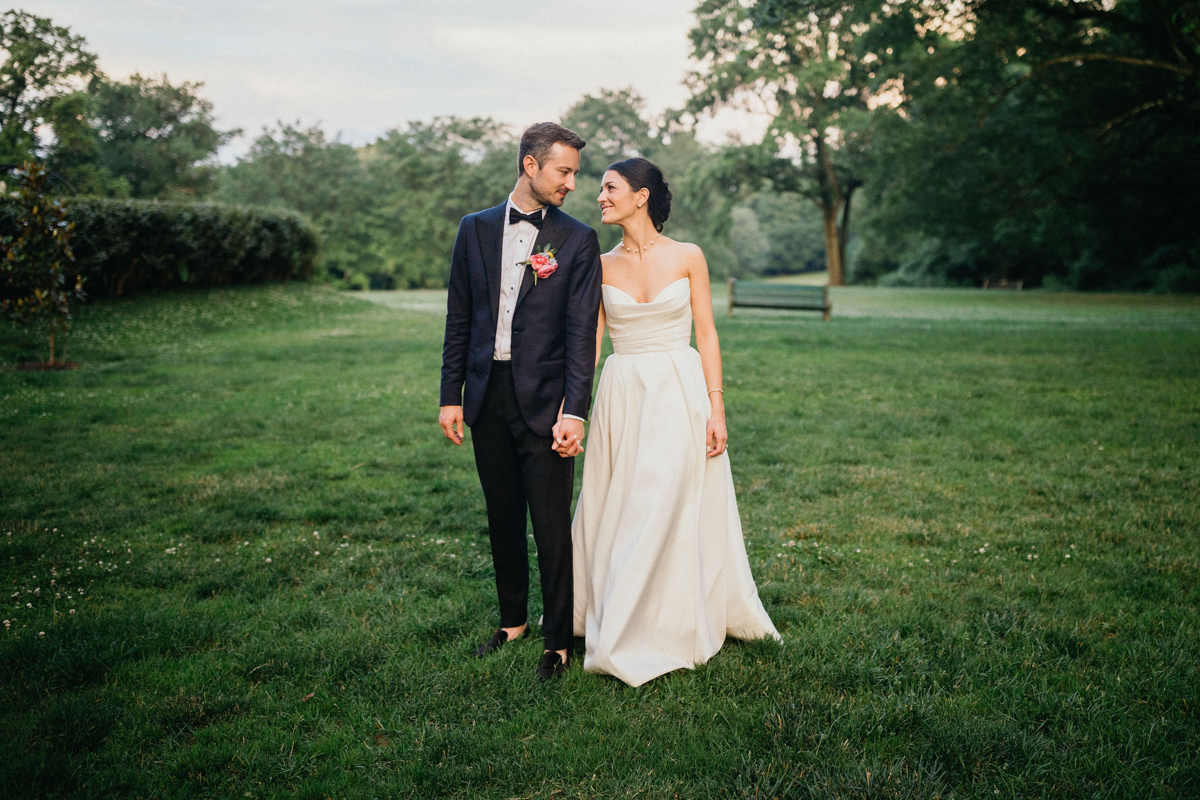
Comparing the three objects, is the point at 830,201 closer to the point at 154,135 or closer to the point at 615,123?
the point at 615,123

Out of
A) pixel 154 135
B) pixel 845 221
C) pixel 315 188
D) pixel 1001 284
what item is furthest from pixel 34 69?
pixel 1001 284

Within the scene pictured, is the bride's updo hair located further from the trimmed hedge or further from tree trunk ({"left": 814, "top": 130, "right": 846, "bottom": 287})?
tree trunk ({"left": 814, "top": 130, "right": 846, "bottom": 287})

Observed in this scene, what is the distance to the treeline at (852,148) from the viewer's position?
65.8ft

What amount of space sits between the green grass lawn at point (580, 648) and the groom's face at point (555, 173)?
2107 millimetres

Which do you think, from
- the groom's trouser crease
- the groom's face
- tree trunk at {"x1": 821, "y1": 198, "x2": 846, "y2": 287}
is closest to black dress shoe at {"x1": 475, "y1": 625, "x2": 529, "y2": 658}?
the groom's trouser crease

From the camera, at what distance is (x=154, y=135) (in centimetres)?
4600

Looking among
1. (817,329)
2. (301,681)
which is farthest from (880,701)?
(817,329)

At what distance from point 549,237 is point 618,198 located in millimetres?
393

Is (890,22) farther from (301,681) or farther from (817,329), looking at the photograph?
(301,681)

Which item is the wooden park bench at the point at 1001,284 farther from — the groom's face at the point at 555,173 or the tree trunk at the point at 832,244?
the groom's face at the point at 555,173

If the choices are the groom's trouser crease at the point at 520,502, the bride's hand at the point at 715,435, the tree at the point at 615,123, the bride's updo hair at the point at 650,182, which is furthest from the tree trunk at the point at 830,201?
the groom's trouser crease at the point at 520,502

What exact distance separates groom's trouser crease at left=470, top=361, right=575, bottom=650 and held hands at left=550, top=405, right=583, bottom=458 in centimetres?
8

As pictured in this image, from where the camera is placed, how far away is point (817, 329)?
56.6ft

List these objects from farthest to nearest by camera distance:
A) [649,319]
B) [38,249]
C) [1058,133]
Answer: [1058,133]
[38,249]
[649,319]
